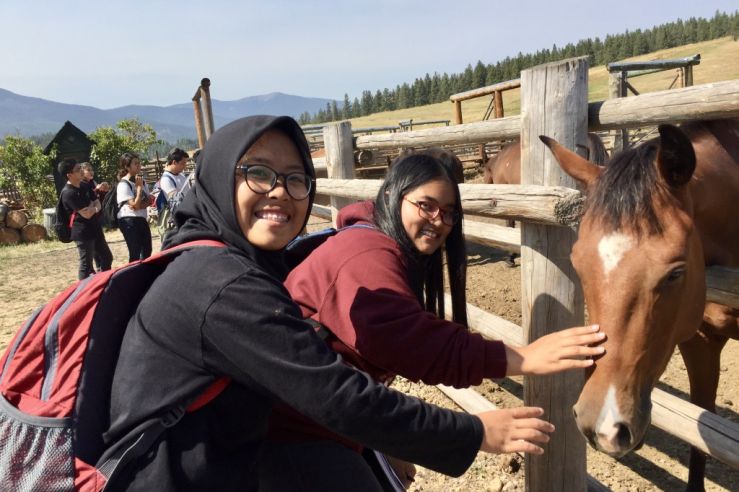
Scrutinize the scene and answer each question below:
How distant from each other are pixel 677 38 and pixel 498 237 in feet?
361

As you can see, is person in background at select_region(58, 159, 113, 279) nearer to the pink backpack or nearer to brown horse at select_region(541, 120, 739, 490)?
the pink backpack

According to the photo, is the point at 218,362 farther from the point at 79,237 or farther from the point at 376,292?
the point at 79,237

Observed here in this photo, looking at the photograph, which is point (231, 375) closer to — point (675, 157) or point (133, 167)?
point (675, 157)

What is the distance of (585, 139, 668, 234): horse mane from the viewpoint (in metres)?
1.54

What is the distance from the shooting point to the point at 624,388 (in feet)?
4.92

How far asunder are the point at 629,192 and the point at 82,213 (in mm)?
6971

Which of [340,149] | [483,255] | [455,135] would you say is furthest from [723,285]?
[483,255]

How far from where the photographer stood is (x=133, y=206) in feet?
22.1

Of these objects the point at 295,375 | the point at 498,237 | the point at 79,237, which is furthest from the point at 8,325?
the point at 295,375

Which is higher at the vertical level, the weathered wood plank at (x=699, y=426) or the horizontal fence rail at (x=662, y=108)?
the horizontal fence rail at (x=662, y=108)

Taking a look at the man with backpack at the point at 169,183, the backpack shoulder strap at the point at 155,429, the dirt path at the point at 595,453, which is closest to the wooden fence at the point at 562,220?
the dirt path at the point at 595,453

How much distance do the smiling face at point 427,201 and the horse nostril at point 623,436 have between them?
87 centimetres

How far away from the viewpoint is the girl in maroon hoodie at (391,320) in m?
1.51

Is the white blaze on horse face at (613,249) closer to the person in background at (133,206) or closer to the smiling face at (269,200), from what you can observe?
the smiling face at (269,200)
